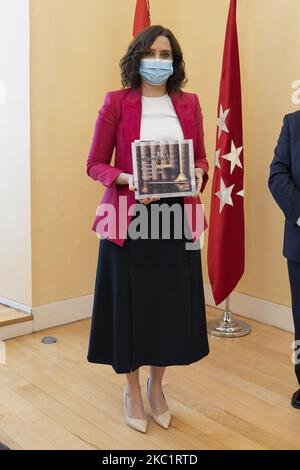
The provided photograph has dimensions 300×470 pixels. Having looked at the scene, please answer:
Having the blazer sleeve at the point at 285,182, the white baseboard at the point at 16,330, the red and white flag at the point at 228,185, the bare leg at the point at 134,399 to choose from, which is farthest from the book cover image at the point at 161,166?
the white baseboard at the point at 16,330

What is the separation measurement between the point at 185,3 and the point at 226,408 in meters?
2.82

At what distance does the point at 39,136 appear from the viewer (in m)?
3.39

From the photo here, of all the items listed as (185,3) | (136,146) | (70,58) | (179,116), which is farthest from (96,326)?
(185,3)

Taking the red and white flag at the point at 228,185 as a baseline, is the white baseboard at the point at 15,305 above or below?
below

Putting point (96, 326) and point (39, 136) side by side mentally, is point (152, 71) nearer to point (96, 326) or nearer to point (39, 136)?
point (96, 326)

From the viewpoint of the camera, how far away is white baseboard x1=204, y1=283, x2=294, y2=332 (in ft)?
11.5

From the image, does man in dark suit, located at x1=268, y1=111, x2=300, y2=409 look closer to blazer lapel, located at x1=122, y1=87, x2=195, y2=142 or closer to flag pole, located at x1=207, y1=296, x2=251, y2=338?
blazer lapel, located at x1=122, y1=87, x2=195, y2=142

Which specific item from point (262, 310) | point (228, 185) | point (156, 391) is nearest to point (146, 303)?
point (156, 391)

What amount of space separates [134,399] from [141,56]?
1384 mm

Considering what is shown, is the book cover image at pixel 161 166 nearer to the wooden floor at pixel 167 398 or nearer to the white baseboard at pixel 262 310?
the wooden floor at pixel 167 398

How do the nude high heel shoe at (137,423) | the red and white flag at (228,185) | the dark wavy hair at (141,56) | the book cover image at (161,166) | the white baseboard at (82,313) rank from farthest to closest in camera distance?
the white baseboard at (82,313)
the red and white flag at (228,185)
the nude high heel shoe at (137,423)
the dark wavy hair at (141,56)
the book cover image at (161,166)

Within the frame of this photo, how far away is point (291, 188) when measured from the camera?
228 centimetres

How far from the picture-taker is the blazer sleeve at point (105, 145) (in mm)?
2105

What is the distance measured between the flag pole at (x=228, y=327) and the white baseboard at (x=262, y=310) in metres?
0.13
